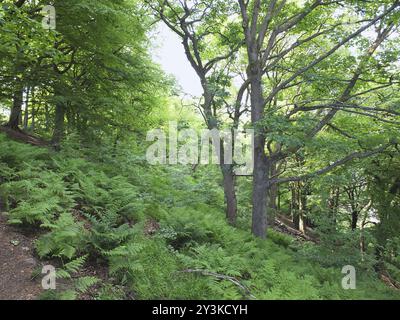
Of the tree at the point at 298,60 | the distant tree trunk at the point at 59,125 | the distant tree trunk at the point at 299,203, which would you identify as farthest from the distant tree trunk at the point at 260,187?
the distant tree trunk at the point at 299,203

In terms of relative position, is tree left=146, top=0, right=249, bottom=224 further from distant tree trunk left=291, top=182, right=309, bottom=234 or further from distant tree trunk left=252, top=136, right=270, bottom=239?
distant tree trunk left=291, top=182, right=309, bottom=234

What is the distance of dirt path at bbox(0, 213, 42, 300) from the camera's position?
12.5 ft

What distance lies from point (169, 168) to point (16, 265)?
31.6 feet

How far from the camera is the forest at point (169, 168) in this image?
475cm

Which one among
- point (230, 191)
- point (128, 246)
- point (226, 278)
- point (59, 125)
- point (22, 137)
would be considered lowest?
point (226, 278)

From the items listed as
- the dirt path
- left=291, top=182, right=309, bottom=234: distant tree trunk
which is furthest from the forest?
left=291, top=182, right=309, bottom=234: distant tree trunk

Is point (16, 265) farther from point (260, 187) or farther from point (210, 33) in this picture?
point (210, 33)

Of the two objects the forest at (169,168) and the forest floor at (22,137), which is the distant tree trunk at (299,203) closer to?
the forest at (169,168)

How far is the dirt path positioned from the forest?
24mm

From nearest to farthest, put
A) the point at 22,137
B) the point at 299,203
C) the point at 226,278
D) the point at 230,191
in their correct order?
the point at 226,278, the point at 22,137, the point at 230,191, the point at 299,203

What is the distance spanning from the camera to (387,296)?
23.2 ft

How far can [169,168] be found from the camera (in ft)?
45.1

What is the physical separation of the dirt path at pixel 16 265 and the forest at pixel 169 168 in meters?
0.02

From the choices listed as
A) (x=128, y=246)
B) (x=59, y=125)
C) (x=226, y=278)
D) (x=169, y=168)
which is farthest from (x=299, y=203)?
(x=128, y=246)
